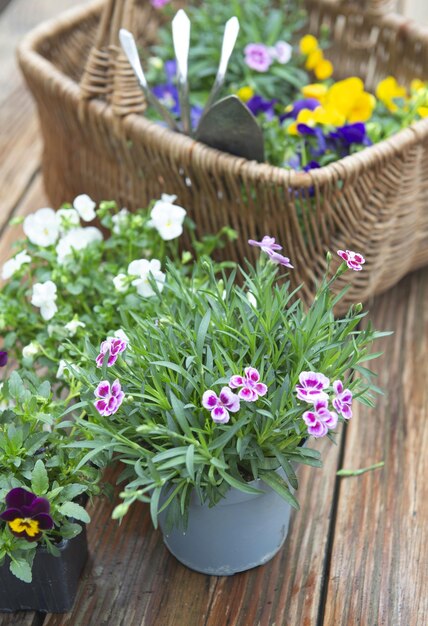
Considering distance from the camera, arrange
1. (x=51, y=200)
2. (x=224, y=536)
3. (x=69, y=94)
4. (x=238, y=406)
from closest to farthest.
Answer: (x=238, y=406) → (x=224, y=536) → (x=69, y=94) → (x=51, y=200)

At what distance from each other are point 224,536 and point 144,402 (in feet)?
0.64

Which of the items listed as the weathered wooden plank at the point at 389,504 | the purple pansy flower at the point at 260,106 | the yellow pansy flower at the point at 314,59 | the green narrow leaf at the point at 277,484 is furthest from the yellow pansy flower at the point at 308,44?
the green narrow leaf at the point at 277,484

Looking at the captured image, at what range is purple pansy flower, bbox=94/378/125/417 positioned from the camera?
763 millimetres

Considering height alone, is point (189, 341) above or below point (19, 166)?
above

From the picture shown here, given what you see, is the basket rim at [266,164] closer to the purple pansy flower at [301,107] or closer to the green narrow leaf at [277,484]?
the purple pansy flower at [301,107]

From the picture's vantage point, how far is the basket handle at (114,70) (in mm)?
1147

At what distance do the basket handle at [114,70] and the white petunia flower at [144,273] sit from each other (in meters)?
0.29

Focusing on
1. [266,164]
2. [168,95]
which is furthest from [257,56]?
[266,164]

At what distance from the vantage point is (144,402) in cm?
82

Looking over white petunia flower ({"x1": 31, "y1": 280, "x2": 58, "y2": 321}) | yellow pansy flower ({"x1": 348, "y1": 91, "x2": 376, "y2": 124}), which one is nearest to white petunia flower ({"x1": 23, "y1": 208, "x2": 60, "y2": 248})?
white petunia flower ({"x1": 31, "y1": 280, "x2": 58, "y2": 321})

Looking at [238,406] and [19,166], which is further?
[19,166]

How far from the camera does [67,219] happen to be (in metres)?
1.11

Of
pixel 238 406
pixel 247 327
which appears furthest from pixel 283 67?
pixel 238 406

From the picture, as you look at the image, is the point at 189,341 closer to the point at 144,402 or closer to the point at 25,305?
the point at 144,402
